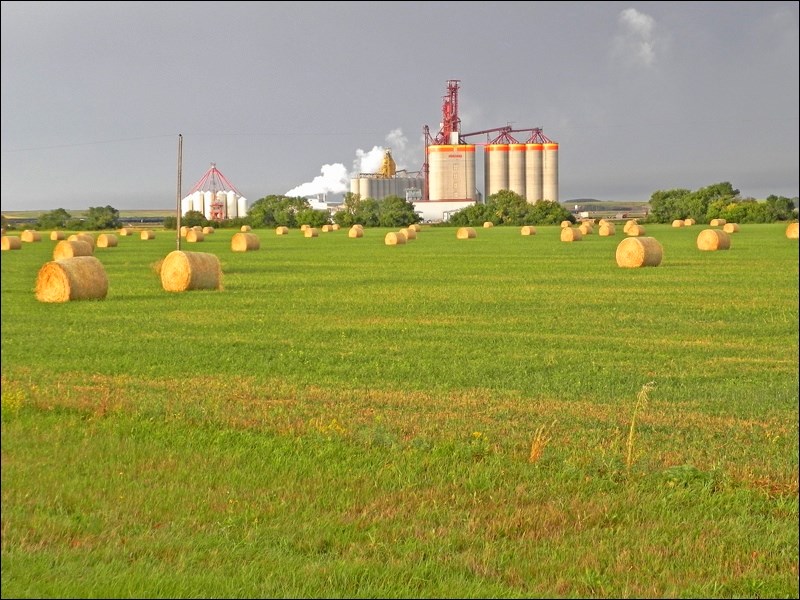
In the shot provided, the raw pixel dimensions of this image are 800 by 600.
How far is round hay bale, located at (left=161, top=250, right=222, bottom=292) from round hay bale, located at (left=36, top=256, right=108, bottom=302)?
330cm

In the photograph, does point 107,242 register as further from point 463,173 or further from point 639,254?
point 463,173

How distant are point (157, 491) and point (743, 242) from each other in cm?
5277

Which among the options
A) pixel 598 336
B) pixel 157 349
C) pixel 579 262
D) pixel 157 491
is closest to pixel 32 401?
pixel 157 491

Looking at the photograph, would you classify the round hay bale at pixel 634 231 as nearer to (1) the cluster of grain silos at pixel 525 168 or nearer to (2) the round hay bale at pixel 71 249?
(2) the round hay bale at pixel 71 249

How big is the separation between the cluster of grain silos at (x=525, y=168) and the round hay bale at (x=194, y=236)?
98.6 metres

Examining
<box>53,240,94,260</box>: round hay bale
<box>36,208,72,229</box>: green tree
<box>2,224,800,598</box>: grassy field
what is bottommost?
<box>2,224,800,598</box>: grassy field

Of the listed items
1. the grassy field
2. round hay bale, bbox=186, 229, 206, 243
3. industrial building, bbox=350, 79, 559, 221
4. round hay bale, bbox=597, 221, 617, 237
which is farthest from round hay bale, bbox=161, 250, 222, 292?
industrial building, bbox=350, 79, 559, 221

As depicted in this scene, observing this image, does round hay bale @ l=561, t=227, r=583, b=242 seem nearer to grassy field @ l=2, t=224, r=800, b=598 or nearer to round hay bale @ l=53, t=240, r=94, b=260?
round hay bale @ l=53, t=240, r=94, b=260

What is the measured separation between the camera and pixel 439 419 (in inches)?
435

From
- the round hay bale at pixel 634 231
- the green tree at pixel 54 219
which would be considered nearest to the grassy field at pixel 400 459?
the green tree at pixel 54 219

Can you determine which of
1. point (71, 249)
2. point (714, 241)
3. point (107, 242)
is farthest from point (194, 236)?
point (714, 241)

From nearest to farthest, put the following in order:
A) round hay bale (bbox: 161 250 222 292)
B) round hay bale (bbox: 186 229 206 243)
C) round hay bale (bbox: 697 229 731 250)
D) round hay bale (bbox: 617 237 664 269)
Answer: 1. round hay bale (bbox: 161 250 222 292)
2. round hay bale (bbox: 617 237 664 269)
3. round hay bale (bbox: 697 229 731 250)
4. round hay bale (bbox: 186 229 206 243)

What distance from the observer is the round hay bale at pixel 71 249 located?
3759 centimetres

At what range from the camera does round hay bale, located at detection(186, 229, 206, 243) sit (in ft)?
211
